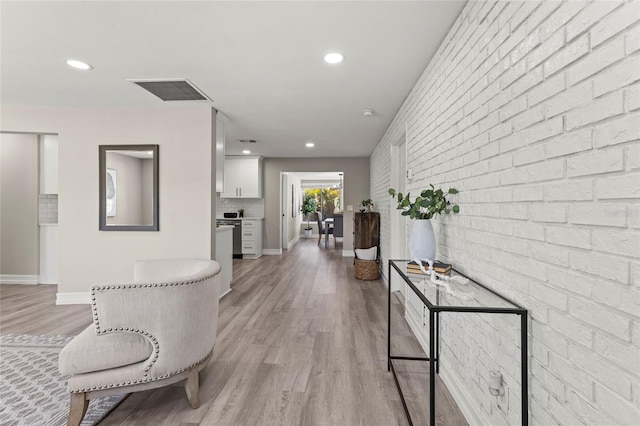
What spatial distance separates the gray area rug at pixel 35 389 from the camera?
1.70 metres

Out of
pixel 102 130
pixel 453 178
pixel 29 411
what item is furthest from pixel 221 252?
pixel 453 178

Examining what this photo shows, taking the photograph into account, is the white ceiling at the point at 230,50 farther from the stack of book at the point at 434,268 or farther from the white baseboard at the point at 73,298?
the white baseboard at the point at 73,298

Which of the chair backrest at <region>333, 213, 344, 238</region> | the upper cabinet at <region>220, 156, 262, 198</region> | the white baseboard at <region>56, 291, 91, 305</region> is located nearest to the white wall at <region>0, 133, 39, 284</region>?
the white baseboard at <region>56, 291, 91, 305</region>

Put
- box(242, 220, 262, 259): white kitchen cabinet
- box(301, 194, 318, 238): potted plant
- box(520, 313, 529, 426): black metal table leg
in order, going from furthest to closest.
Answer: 1. box(301, 194, 318, 238): potted plant
2. box(242, 220, 262, 259): white kitchen cabinet
3. box(520, 313, 529, 426): black metal table leg

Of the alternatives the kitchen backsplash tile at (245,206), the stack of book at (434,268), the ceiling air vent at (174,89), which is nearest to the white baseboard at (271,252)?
the kitchen backsplash tile at (245,206)

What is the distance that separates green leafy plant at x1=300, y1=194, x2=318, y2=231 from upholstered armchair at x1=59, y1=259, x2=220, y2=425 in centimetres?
972

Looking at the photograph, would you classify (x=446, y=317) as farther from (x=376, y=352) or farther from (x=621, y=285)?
(x=621, y=285)

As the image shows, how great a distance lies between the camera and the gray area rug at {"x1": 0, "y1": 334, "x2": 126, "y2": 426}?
170 centimetres

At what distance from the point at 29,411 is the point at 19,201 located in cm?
410

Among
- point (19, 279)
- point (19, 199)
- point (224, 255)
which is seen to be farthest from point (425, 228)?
point (19, 279)

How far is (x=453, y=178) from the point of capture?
1942mm

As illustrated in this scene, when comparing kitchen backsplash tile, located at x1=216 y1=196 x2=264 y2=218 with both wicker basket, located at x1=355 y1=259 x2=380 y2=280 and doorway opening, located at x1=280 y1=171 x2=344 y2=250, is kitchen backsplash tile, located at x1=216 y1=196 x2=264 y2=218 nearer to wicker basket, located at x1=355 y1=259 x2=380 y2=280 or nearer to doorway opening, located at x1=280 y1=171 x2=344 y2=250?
doorway opening, located at x1=280 y1=171 x2=344 y2=250

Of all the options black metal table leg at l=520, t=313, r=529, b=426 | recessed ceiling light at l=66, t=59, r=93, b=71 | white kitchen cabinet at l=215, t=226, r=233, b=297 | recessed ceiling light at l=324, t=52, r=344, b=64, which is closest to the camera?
black metal table leg at l=520, t=313, r=529, b=426

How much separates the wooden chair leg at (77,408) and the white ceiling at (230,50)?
88.0 inches
